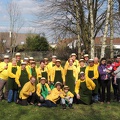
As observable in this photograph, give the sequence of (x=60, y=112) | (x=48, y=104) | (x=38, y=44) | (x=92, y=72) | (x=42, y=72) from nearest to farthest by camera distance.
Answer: (x=60, y=112), (x=48, y=104), (x=92, y=72), (x=42, y=72), (x=38, y=44)

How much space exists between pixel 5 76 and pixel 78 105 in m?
2.93

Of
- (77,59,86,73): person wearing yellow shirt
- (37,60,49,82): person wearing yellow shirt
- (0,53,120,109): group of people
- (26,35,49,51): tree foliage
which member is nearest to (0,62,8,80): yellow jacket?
(0,53,120,109): group of people

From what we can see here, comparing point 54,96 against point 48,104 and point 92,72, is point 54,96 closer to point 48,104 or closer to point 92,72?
point 48,104

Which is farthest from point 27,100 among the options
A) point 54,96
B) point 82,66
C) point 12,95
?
point 82,66

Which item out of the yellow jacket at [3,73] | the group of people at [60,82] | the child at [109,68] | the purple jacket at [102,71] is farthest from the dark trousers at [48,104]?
the child at [109,68]

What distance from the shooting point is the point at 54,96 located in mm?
9484

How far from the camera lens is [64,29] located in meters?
22.9

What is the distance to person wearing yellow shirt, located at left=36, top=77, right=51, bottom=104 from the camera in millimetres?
9574

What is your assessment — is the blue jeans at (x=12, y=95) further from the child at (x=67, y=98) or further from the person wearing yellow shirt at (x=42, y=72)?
the child at (x=67, y=98)

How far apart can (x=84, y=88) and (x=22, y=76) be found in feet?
7.56

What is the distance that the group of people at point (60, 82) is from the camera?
377 inches

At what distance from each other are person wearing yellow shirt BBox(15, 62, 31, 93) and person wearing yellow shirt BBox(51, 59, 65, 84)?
2.99ft

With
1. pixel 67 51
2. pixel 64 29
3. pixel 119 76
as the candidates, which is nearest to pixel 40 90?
pixel 119 76

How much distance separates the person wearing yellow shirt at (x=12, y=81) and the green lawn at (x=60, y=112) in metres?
0.38
